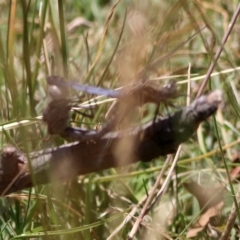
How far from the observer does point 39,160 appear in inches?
39.1

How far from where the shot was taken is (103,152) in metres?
0.97

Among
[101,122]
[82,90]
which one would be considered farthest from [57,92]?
[101,122]

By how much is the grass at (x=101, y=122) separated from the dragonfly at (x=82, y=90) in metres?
0.05

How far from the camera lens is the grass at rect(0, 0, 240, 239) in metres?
1.14

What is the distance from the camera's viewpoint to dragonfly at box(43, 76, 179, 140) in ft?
3.17

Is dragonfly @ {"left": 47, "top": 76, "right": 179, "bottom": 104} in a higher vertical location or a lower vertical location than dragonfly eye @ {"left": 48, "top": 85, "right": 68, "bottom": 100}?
lower

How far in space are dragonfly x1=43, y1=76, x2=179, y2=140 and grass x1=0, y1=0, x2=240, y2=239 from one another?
0.05 metres

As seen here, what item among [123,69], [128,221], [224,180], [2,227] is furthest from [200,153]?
[123,69]

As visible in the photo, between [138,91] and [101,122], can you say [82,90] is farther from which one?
[101,122]

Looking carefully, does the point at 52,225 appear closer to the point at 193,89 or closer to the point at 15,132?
the point at 15,132

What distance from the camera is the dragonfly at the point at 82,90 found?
3.17 feet

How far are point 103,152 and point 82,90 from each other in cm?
10

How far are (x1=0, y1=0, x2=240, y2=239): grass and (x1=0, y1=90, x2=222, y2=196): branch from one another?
4 centimetres

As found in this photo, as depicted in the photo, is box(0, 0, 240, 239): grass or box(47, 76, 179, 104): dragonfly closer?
box(47, 76, 179, 104): dragonfly
